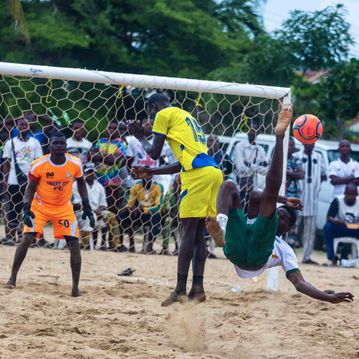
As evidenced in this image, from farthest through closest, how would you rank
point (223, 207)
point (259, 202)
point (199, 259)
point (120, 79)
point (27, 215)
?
1. point (120, 79)
2. point (27, 215)
3. point (199, 259)
4. point (259, 202)
5. point (223, 207)

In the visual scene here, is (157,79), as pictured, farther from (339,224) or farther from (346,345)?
(339,224)

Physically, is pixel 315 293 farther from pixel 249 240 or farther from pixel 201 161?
pixel 201 161

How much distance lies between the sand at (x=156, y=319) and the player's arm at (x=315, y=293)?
453 mm

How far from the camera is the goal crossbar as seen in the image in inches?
374

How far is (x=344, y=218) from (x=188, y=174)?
5.96m

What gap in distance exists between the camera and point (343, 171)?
13781 millimetres

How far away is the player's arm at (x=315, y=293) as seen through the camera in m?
6.66

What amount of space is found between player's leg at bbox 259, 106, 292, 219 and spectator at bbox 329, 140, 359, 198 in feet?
22.8

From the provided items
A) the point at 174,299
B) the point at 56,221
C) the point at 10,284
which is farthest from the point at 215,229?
the point at 10,284

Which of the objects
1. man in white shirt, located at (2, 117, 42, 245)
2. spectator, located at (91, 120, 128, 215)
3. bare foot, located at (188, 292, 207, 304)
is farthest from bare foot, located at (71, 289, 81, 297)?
spectator, located at (91, 120, 128, 215)

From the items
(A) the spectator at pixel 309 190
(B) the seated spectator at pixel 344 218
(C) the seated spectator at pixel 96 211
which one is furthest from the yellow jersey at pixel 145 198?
(B) the seated spectator at pixel 344 218

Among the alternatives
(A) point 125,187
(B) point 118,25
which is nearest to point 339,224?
(A) point 125,187

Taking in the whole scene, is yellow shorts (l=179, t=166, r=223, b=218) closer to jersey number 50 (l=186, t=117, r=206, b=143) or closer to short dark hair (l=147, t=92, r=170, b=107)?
jersey number 50 (l=186, t=117, r=206, b=143)

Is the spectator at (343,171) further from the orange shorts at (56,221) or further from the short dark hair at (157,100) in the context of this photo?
the short dark hair at (157,100)
